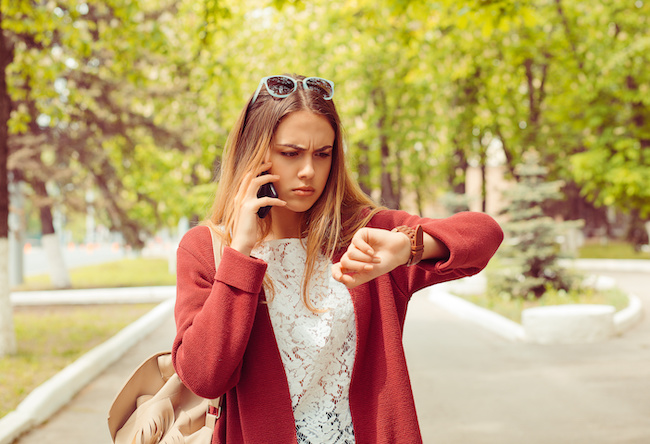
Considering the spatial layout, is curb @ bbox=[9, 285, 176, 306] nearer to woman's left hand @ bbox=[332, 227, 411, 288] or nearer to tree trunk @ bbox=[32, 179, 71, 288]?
tree trunk @ bbox=[32, 179, 71, 288]

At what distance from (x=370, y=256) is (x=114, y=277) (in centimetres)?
2348

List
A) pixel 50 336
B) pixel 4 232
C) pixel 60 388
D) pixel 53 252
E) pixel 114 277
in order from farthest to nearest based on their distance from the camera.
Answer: pixel 114 277 < pixel 53 252 < pixel 50 336 < pixel 4 232 < pixel 60 388

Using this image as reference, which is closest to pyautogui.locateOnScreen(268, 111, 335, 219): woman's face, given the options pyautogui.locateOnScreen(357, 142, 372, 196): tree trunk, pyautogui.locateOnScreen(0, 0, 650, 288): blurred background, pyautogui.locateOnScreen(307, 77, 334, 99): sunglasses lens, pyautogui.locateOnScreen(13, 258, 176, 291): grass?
pyautogui.locateOnScreen(307, 77, 334, 99): sunglasses lens

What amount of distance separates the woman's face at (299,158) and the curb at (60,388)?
437 centimetres

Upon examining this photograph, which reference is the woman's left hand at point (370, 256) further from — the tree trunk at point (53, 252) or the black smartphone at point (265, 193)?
the tree trunk at point (53, 252)

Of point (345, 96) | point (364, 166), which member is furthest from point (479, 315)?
point (364, 166)

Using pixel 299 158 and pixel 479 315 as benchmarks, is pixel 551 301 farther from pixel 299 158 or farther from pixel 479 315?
pixel 299 158

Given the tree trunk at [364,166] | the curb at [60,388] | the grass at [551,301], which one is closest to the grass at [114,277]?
→ the tree trunk at [364,166]

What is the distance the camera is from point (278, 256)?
6.88 ft

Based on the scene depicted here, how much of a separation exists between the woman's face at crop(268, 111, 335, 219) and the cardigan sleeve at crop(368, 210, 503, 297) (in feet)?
0.79

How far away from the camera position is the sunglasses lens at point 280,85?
2.05 metres

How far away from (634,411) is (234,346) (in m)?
5.57

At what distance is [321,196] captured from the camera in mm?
2127

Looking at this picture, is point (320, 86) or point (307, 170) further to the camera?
point (320, 86)
